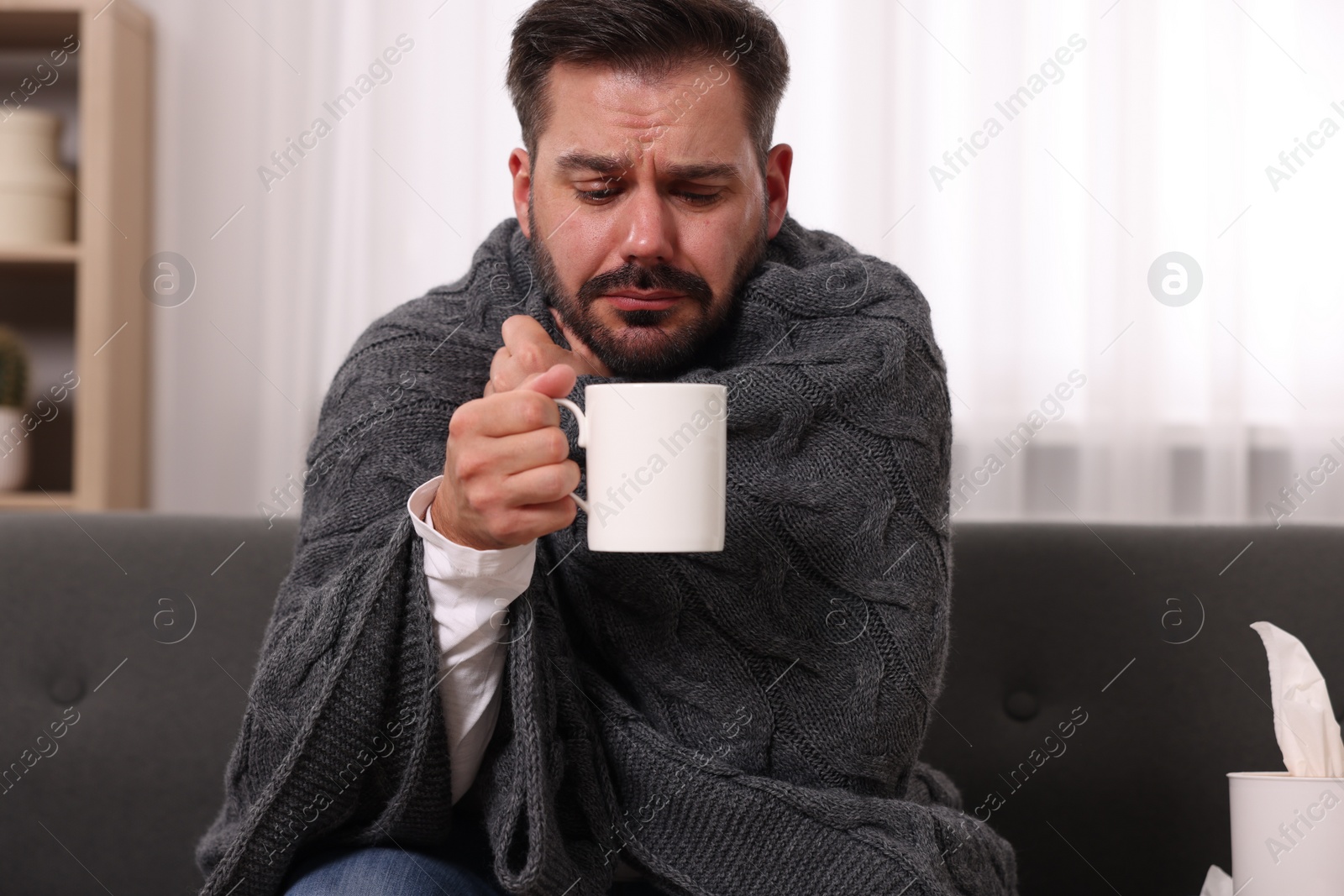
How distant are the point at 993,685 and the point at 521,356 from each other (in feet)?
Result: 2.74

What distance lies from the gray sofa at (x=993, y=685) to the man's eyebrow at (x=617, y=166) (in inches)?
24.4

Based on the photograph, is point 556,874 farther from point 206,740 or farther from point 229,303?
point 229,303

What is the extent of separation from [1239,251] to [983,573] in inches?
32.7

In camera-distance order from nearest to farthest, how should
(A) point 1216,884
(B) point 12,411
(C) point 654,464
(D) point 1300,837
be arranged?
1. (C) point 654,464
2. (D) point 1300,837
3. (A) point 1216,884
4. (B) point 12,411

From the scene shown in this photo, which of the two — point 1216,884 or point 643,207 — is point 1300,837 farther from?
point 643,207

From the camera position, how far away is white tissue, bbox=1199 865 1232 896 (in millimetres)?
1178

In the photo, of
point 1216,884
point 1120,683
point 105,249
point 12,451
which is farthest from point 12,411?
point 1216,884

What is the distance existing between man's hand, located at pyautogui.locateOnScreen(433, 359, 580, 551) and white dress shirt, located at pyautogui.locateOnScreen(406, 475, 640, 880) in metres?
0.07

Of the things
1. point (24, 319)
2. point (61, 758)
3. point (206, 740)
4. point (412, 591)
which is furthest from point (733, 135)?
point (24, 319)

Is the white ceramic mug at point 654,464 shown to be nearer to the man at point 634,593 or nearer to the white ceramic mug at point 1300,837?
the man at point 634,593

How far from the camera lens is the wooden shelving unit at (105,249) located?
1914mm

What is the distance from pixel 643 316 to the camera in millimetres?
1147

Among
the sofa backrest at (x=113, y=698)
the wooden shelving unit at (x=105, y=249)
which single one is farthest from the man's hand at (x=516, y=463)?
the wooden shelving unit at (x=105, y=249)

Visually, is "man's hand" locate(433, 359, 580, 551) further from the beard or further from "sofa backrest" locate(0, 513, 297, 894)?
"sofa backrest" locate(0, 513, 297, 894)
